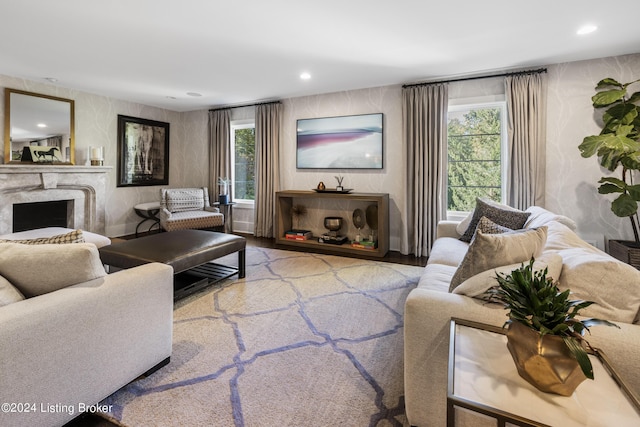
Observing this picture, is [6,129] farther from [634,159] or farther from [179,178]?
[634,159]

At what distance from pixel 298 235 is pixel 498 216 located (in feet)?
9.38

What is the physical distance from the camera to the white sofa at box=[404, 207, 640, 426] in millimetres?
1023

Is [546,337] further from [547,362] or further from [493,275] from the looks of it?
[493,275]

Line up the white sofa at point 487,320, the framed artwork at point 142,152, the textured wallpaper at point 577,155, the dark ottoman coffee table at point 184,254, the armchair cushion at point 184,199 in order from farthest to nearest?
1. the framed artwork at point 142,152
2. the armchair cushion at point 184,199
3. the textured wallpaper at point 577,155
4. the dark ottoman coffee table at point 184,254
5. the white sofa at point 487,320

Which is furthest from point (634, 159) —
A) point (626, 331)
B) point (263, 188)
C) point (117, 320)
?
point (263, 188)

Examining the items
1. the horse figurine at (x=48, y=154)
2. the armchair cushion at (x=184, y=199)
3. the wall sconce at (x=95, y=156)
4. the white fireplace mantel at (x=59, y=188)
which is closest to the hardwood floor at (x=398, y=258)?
the armchair cushion at (x=184, y=199)

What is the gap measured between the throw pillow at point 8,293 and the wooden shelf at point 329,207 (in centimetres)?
347

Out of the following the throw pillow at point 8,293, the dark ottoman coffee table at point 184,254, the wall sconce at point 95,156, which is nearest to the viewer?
the throw pillow at point 8,293

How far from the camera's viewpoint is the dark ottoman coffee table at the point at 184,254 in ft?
8.30

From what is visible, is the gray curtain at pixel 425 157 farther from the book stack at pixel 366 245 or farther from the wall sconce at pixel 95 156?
the wall sconce at pixel 95 156

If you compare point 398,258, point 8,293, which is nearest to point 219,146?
point 398,258

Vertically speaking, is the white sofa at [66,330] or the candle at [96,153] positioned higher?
the candle at [96,153]

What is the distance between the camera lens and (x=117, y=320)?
1.45 m

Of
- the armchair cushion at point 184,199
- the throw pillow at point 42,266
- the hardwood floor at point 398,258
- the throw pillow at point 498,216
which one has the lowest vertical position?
the hardwood floor at point 398,258
